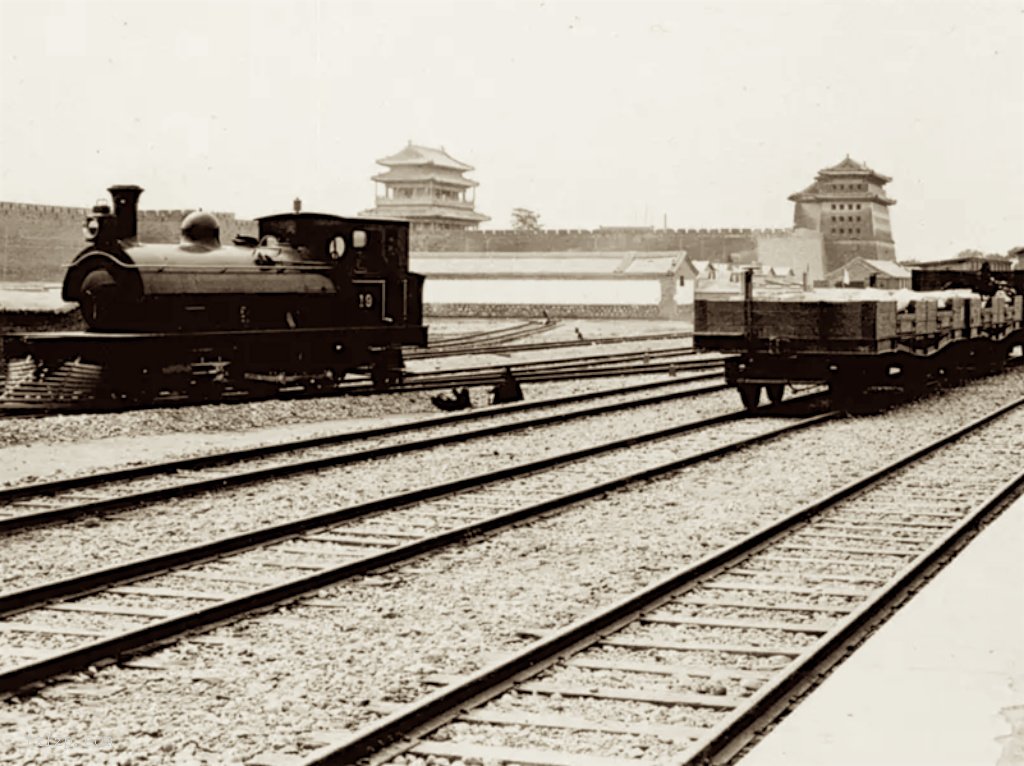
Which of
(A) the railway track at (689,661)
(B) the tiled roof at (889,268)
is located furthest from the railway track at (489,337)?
(B) the tiled roof at (889,268)

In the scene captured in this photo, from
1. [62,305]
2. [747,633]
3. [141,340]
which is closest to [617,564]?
[747,633]

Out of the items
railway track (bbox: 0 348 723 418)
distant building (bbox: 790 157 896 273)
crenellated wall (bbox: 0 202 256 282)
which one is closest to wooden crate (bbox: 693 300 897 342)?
railway track (bbox: 0 348 723 418)

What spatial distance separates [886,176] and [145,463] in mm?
86911

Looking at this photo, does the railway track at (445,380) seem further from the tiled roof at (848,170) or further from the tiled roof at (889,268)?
the tiled roof at (848,170)

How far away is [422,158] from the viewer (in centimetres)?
8112

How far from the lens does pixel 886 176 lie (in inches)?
3654

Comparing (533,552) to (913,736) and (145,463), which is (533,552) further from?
(145,463)

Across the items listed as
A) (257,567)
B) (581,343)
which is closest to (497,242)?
(581,343)

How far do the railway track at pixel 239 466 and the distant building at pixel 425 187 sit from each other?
64358 millimetres

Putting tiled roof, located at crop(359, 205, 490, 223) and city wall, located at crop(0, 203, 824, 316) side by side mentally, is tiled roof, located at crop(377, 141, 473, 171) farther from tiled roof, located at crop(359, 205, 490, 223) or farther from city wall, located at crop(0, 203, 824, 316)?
city wall, located at crop(0, 203, 824, 316)

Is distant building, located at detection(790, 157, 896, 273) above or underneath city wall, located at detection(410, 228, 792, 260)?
above

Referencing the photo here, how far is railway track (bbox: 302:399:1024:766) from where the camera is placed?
4488 mm

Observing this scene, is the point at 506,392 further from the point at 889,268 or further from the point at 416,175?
the point at 416,175

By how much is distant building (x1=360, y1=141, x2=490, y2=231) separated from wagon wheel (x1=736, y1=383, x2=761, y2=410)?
63.8 metres
